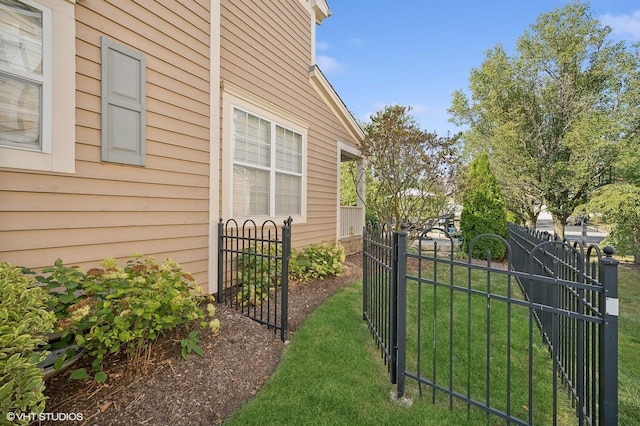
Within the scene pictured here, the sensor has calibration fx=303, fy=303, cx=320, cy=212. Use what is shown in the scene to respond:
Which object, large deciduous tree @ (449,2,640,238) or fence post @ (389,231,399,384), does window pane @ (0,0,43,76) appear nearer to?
fence post @ (389,231,399,384)

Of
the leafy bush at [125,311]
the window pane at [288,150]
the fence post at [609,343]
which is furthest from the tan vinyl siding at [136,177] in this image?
the fence post at [609,343]

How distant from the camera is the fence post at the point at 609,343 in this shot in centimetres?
154

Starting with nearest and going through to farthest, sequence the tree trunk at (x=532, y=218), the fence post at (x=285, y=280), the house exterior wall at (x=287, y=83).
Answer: the fence post at (x=285, y=280), the house exterior wall at (x=287, y=83), the tree trunk at (x=532, y=218)

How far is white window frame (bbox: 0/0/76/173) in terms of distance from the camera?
254 cm

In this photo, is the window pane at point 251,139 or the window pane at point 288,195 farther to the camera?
the window pane at point 288,195

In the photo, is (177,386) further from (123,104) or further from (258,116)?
(258,116)

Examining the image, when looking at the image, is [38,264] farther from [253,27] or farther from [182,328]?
[253,27]

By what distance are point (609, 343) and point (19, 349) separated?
2902 millimetres

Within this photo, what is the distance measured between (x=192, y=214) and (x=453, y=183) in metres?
6.78

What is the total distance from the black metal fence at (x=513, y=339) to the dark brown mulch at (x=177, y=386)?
4.21 feet

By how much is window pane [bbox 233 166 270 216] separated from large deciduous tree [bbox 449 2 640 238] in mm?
11867

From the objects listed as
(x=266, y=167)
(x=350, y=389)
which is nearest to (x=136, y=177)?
(x=266, y=167)

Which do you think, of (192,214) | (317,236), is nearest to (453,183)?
(317,236)

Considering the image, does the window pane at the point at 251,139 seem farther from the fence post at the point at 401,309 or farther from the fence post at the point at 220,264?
the fence post at the point at 401,309
